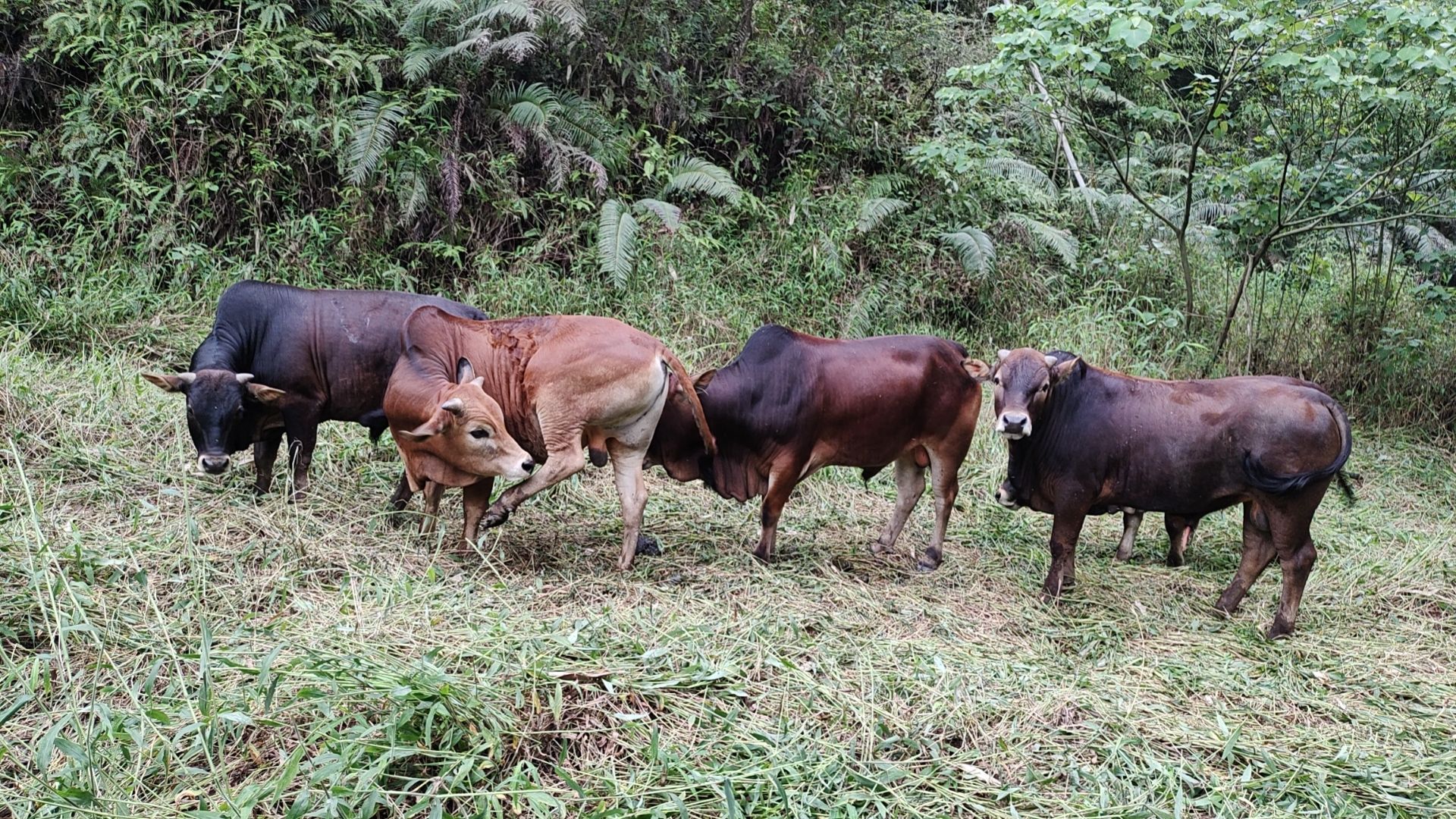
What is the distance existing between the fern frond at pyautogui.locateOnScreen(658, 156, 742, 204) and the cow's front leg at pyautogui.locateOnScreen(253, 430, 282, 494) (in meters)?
5.57

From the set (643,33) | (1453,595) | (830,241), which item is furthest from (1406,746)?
(643,33)

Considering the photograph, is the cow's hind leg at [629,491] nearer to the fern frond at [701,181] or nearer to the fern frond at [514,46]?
the fern frond at [701,181]

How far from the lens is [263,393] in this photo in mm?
6238

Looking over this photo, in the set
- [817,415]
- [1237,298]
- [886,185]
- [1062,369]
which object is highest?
[886,185]

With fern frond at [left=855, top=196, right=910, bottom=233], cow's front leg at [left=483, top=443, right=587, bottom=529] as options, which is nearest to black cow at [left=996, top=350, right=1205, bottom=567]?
cow's front leg at [left=483, top=443, right=587, bottom=529]

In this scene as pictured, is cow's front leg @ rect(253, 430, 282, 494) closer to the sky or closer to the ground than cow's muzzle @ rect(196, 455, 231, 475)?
closer to the ground

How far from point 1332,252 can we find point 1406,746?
10577 millimetres

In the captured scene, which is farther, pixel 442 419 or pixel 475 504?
pixel 475 504

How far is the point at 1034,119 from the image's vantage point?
1400 cm

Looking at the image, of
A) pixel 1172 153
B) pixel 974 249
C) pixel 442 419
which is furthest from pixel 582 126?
pixel 1172 153

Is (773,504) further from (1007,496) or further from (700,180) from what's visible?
(700,180)

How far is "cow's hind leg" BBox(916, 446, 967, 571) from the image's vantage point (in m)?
6.80

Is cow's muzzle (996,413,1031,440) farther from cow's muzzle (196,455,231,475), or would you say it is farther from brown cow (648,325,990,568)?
cow's muzzle (196,455,231,475)

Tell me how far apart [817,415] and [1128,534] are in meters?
2.41
